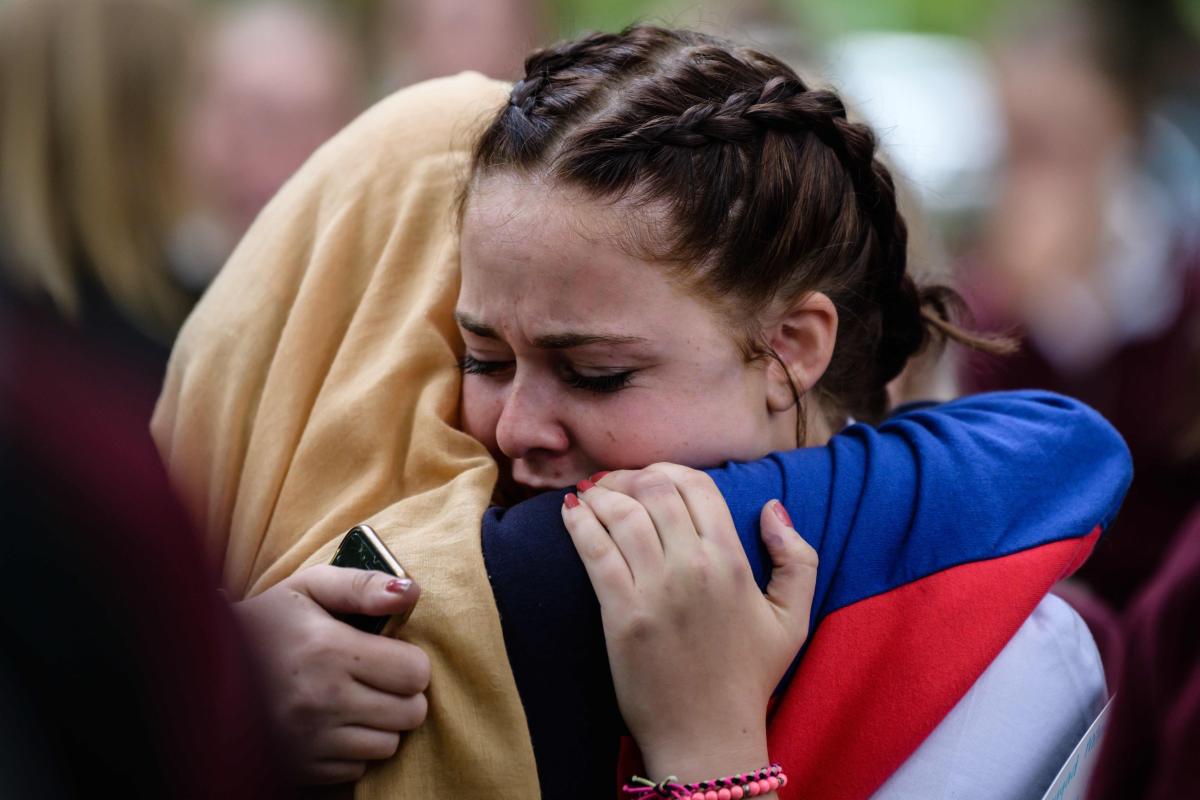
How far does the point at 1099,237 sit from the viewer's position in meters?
4.28

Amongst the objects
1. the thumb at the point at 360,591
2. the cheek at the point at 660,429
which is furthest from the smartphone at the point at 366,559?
the cheek at the point at 660,429

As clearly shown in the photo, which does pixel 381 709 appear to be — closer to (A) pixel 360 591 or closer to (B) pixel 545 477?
(A) pixel 360 591

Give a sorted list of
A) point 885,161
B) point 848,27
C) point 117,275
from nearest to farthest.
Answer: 1. point 885,161
2. point 117,275
3. point 848,27

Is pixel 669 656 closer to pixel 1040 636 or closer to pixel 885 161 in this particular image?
pixel 1040 636

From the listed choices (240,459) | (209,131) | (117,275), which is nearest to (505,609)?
(240,459)

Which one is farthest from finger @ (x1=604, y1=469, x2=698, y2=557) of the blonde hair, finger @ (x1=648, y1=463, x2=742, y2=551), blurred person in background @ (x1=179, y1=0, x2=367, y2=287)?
blurred person in background @ (x1=179, y1=0, x2=367, y2=287)

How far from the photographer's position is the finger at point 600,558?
144 cm

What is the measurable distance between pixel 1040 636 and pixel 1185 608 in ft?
1.12

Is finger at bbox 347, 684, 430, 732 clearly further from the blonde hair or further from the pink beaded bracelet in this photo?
the blonde hair

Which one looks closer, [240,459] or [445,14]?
[240,459]

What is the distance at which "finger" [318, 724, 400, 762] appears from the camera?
1.39 meters

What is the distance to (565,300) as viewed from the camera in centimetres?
159

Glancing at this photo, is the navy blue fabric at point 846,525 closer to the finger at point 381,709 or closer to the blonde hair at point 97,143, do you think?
the finger at point 381,709

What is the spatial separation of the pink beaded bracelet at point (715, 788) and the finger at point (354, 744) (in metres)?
0.27
